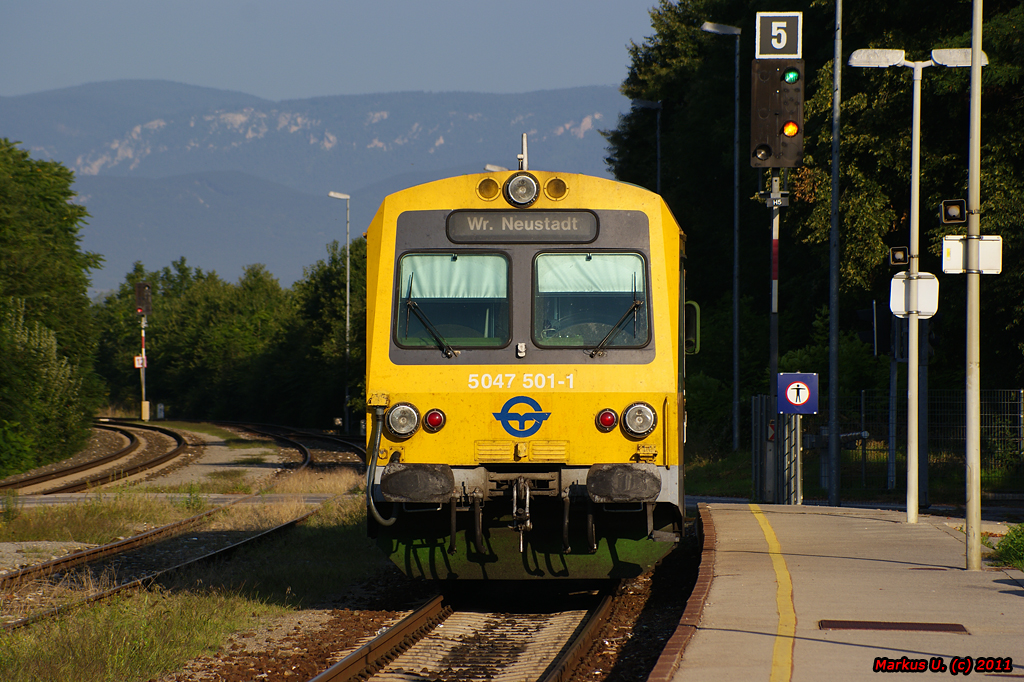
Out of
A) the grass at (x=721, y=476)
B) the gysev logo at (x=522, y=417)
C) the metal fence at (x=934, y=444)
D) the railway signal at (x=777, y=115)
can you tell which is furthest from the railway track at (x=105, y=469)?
the metal fence at (x=934, y=444)

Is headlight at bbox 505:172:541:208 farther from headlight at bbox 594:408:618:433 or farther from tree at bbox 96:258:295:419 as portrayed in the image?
tree at bbox 96:258:295:419

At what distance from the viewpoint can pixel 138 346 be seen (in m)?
98.7

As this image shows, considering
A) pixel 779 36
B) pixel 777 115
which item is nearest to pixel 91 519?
pixel 777 115

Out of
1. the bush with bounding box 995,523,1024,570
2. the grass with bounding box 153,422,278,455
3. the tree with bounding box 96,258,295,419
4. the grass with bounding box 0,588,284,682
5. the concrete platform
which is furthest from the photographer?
the tree with bounding box 96,258,295,419

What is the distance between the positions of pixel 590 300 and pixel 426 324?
137 centimetres

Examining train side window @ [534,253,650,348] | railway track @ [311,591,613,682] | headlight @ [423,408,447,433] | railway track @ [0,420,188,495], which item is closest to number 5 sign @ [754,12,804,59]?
train side window @ [534,253,650,348]

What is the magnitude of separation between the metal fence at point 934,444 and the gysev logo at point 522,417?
11563 millimetres

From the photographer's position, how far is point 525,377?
8.92 metres

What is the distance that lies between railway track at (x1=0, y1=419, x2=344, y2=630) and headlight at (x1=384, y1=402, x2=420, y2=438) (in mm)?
3493

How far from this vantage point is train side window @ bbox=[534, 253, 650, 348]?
906 cm

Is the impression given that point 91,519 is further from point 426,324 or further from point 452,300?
point 452,300

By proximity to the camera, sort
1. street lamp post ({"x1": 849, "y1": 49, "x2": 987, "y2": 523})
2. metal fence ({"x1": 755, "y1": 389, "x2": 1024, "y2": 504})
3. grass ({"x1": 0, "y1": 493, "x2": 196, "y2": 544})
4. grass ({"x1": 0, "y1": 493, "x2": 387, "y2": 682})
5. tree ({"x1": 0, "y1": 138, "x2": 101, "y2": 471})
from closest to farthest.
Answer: grass ({"x1": 0, "y1": 493, "x2": 387, "y2": 682}), street lamp post ({"x1": 849, "y1": 49, "x2": 987, "y2": 523}), grass ({"x1": 0, "y1": 493, "x2": 196, "y2": 544}), metal fence ({"x1": 755, "y1": 389, "x2": 1024, "y2": 504}), tree ({"x1": 0, "y1": 138, "x2": 101, "y2": 471})

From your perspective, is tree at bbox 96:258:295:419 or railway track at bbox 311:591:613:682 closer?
railway track at bbox 311:591:613:682

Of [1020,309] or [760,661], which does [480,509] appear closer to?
[760,661]
